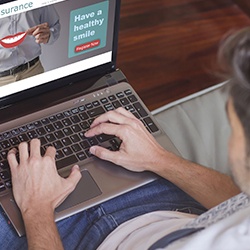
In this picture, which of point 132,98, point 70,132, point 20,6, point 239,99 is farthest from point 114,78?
point 239,99

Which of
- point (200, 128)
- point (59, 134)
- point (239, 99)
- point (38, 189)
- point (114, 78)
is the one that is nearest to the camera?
point (239, 99)

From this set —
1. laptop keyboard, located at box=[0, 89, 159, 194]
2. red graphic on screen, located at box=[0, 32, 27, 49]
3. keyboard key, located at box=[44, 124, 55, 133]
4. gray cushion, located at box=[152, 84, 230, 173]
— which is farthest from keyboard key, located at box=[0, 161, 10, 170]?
gray cushion, located at box=[152, 84, 230, 173]

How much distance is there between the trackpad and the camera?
47.6 inches

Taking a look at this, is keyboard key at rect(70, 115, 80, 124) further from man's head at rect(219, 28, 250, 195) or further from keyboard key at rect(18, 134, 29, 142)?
man's head at rect(219, 28, 250, 195)

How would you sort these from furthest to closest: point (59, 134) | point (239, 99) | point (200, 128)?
point (200, 128), point (59, 134), point (239, 99)

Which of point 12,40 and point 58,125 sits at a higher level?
point 12,40

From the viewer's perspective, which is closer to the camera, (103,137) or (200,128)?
(103,137)

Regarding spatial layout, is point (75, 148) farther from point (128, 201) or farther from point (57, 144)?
point (128, 201)

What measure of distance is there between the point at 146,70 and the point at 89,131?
86 cm

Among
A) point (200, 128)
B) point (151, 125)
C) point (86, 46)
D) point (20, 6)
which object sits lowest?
point (200, 128)

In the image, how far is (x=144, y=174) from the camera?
1.27 metres

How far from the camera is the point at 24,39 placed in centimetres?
124

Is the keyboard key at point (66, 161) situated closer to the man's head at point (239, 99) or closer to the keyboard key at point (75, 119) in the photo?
A: the keyboard key at point (75, 119)

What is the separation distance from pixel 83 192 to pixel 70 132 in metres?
0.13
